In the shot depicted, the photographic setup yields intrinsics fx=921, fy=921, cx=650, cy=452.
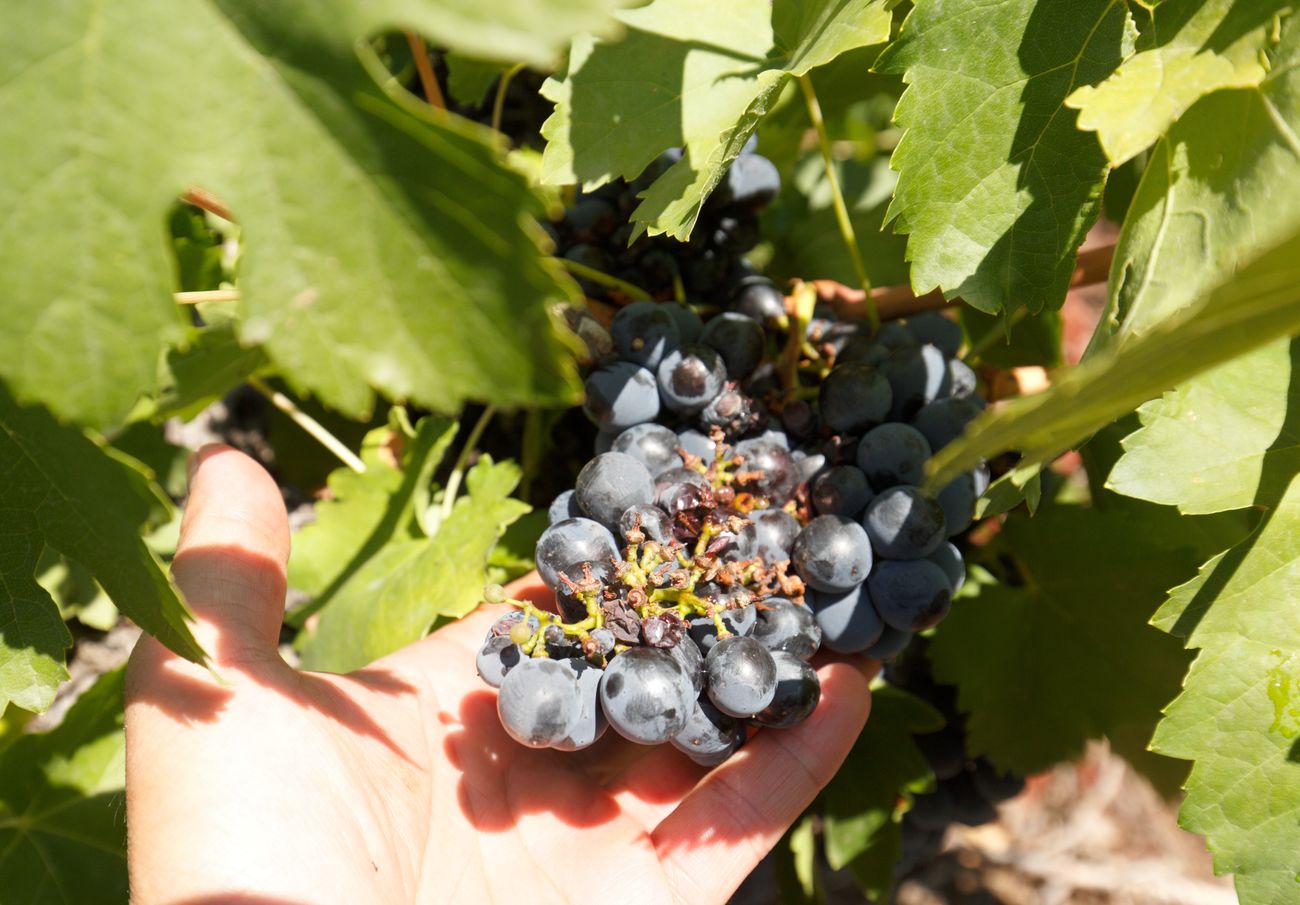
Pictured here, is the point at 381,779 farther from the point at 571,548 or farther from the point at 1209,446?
the point at 1209,446

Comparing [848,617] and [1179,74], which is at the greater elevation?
[1179,74]

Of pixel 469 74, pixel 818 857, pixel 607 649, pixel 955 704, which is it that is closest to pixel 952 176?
pixel 607 649

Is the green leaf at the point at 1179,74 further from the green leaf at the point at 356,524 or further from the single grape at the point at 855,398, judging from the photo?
the green leaf at the point at 356,524

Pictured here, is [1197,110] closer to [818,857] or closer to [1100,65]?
[1100,65]

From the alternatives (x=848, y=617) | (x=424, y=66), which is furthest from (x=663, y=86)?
(x=848, y=617)

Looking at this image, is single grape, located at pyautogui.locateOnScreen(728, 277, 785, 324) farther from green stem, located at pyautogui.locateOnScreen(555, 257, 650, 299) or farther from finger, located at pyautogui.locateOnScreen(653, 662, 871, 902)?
finger, located at pyautogui.locateOnScreen(653, 662, 871, 902)

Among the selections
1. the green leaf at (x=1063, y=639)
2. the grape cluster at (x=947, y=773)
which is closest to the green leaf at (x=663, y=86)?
the green leaf at (x=1063, y=639)
